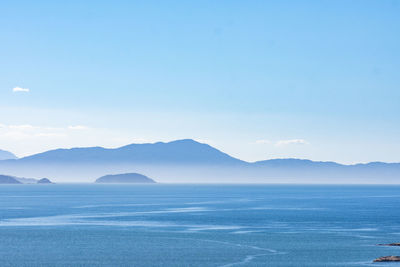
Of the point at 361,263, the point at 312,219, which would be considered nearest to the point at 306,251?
the point at 361,263

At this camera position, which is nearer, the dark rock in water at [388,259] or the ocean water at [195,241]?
the dark rock in water at [388,259]

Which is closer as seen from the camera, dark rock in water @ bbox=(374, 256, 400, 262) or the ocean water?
dark rock in water @ bbox=(374, 256, 400, 262)

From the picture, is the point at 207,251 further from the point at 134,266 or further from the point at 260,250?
the point at 134,266

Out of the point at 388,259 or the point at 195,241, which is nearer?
the point at 388,259

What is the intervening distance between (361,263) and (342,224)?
54840 mm

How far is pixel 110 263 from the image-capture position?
3147 inches

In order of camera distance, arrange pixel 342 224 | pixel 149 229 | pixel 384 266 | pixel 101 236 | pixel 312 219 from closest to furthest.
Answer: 1. pixel 384 266
2. pixel 101 236
3. pixel 149 229
4. pixel 342 224
5. pixel 312 219

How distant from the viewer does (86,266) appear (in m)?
77.8

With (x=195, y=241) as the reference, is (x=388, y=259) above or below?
below

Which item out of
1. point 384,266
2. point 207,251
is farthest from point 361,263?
point 207,251

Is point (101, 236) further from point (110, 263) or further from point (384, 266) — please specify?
point (384, 266)

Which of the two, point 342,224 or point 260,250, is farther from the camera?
point 342,224

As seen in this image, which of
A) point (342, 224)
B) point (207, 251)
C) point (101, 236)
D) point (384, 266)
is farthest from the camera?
point (342, 224)

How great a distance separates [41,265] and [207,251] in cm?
2315
